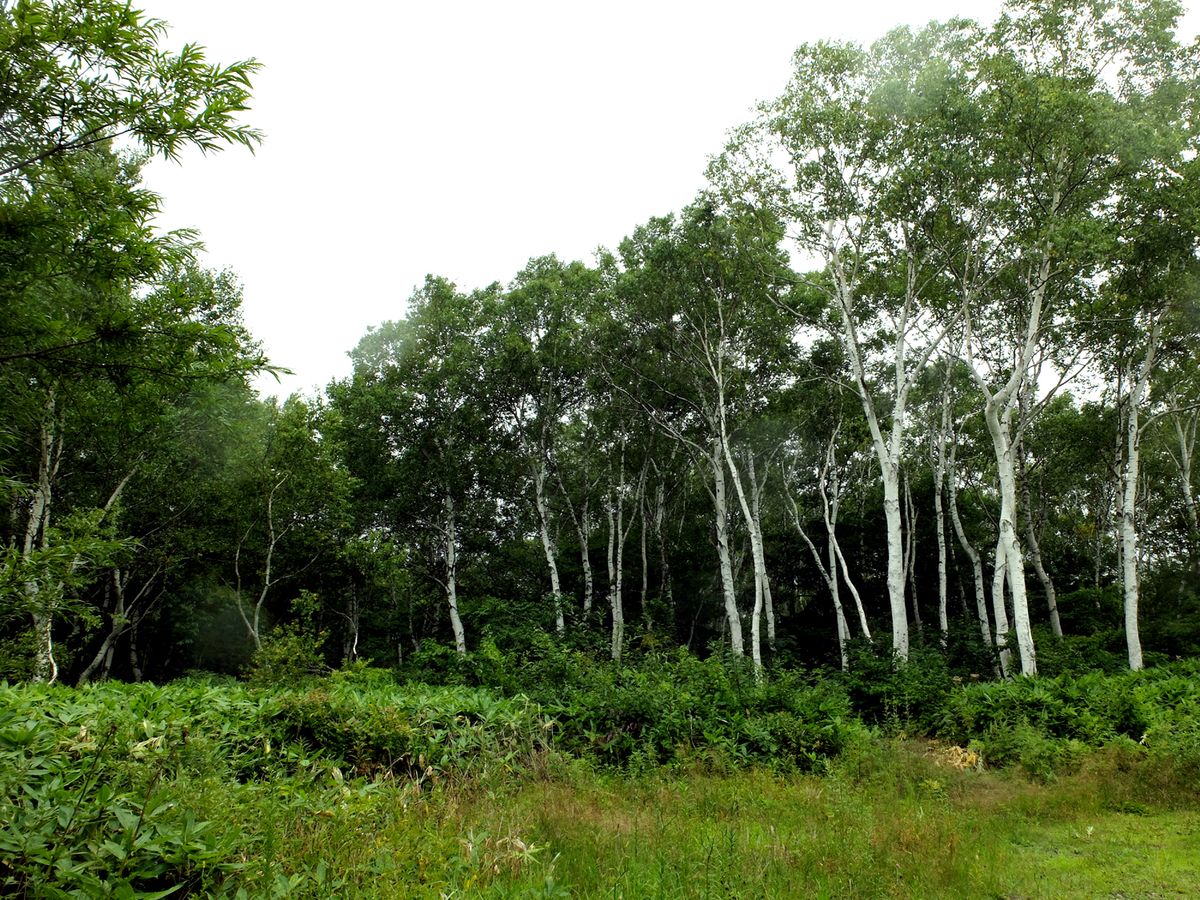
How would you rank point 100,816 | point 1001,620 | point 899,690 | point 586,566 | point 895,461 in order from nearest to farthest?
point 100,816 < point 899,690 < point 895,461 < point 1001,620 < point 586,566

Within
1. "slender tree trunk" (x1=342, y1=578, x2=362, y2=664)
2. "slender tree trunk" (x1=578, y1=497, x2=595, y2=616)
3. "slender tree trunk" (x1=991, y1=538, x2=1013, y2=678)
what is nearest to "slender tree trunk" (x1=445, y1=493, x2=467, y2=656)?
"slender tree trunk" (x1=578, y1=497, x2=595, y2=616)

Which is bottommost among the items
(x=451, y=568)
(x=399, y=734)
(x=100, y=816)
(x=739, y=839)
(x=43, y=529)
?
(x=739, y=839)

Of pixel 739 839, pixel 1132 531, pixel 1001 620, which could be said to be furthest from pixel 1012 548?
pixel 739 839

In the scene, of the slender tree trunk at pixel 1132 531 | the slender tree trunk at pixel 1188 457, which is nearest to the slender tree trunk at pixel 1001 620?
the slender tree trunk at pixel 1132 531

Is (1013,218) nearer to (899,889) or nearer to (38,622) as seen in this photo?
(899,889)

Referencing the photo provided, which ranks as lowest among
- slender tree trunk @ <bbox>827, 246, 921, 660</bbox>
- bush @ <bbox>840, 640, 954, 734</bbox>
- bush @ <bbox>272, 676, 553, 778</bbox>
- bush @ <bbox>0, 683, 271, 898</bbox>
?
bush @ <bbox>840, 640, 954, 734</bbox>

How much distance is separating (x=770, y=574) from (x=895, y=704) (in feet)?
77.0

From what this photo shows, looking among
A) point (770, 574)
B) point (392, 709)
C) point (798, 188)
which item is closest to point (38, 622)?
point (392, 709)

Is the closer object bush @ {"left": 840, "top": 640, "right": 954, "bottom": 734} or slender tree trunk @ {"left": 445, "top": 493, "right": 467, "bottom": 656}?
bush @ {"left": 840, "top": 640, "right": 954, "bottom": 734}

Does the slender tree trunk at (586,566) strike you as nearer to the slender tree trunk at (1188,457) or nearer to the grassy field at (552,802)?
the grassy field at (552,802)

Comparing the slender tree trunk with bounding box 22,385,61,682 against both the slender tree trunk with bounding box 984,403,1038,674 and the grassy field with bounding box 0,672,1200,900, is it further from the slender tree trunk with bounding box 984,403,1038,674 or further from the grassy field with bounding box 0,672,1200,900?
the slender tree trunk with bounding box 984,403,1038,674

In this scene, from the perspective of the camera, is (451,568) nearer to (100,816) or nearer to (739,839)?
(739,839)

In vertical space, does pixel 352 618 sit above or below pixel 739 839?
above

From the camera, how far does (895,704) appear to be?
11094mm
